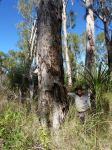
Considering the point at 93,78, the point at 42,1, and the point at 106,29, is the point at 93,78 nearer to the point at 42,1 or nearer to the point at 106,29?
the point at 42,1

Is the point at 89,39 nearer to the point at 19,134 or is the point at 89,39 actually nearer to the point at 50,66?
the point at 50,66

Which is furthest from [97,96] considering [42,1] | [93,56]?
[93,56]

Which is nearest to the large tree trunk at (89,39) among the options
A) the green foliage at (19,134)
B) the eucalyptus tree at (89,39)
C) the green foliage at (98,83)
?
the eucalyptus tree at (89,39)

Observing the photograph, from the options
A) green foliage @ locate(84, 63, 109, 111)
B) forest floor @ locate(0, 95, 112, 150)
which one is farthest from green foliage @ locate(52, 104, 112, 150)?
green foliage @ locate(84, 63, 109, 111)

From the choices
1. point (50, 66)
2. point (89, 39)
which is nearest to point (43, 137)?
point (50, 66)

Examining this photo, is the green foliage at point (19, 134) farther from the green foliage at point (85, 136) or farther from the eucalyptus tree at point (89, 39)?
the eucalyptus tree at point (89, 39)

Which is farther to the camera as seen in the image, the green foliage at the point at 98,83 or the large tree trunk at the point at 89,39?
the large tree trunk at the point at 89,39

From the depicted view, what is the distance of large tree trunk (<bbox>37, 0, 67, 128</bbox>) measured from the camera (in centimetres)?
872

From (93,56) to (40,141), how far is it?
13708 mm

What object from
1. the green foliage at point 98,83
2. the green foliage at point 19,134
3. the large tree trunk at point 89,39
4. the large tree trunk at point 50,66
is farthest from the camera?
the large tree trunk at point 89,39

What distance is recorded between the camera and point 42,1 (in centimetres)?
932

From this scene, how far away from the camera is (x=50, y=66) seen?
8.98m

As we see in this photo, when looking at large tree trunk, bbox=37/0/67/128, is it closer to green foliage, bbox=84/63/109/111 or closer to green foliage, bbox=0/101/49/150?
green foliage, bbox=0/101/49/150

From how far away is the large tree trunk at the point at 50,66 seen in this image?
8719 millimetres
